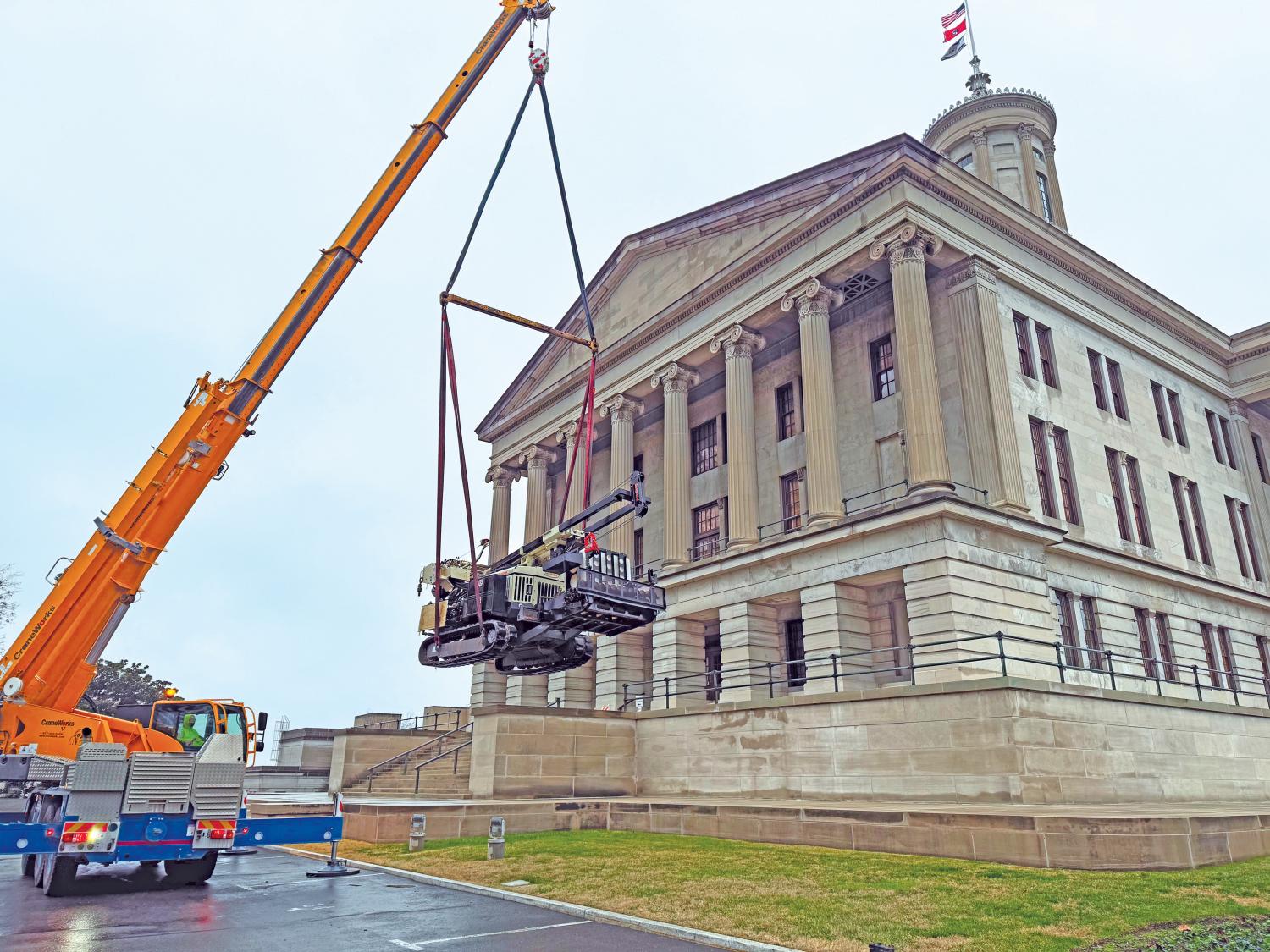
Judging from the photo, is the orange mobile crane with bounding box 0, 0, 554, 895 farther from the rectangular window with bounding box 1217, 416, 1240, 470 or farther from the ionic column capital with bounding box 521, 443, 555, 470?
the rectangular window with bounding box 1217, 416, 1240, 470

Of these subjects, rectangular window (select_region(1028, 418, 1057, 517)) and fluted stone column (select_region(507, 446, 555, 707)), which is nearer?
rectangular window (select_region(1028, 418, 1057, 517))

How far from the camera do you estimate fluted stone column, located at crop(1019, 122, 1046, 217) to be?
153 feet

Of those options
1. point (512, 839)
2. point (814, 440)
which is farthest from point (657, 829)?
point (814, 440)

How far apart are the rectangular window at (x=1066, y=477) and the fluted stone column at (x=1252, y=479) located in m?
16.0

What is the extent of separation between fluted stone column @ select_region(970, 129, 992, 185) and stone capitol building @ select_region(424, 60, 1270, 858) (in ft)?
46.3

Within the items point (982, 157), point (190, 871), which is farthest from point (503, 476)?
point (190, 871)

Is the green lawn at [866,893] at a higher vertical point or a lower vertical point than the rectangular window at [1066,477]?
lower

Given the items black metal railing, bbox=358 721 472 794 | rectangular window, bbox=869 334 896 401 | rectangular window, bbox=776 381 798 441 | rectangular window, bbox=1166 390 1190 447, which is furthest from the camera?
rectangular window, bbox=1166 390 1190 447

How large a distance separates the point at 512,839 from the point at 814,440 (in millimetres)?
16405

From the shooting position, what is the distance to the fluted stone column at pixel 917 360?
83.7ft

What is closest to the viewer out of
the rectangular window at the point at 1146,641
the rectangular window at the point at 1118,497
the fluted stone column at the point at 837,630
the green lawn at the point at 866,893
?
the green lawn at the point at 866,893

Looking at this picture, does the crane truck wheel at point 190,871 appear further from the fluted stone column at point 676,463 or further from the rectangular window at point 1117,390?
the rectangular window at point 1117,390

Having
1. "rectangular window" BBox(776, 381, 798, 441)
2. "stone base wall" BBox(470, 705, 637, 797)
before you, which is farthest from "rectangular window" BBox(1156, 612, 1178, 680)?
"stone base wall" BBox(470, 705, 637, 797)

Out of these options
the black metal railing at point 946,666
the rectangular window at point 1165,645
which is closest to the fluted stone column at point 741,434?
the black metal railing at point 946,666
